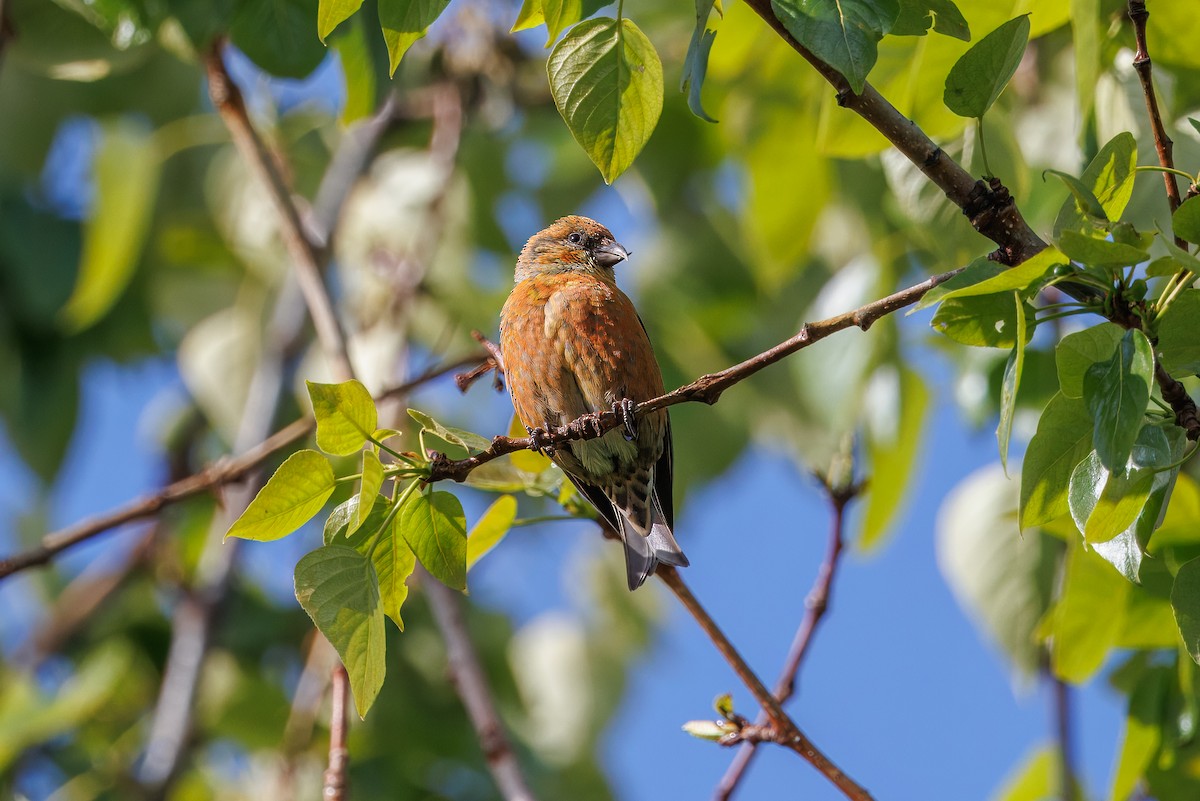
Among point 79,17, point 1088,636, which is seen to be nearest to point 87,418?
point 79,17

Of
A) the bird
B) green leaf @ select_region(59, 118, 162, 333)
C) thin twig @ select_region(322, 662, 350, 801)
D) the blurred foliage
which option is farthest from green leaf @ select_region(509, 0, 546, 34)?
green leaf @ select_region(59, 118, 162, 333)

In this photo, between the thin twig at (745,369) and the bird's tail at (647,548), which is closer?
the thin twig at (745,369)

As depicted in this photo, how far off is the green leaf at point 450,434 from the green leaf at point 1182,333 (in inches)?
44.9

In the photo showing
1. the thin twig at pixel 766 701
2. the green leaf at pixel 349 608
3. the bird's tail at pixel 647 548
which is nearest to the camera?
the green leaf at pixel 349 608

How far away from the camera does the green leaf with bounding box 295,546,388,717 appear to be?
2.03 m

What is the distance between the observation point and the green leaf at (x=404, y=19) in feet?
6.73

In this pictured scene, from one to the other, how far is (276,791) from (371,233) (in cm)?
258

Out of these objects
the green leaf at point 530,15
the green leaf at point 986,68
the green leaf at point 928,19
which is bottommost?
the green leaf at point 986,68

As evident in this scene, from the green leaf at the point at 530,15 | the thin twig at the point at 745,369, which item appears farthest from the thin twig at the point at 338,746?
the green leaf at the point at 530,15

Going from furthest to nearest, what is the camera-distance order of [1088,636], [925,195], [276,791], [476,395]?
[476,395], [276,791], [925,195], [1088,636]

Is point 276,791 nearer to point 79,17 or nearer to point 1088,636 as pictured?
point 79,17

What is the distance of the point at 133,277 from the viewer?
6.89m

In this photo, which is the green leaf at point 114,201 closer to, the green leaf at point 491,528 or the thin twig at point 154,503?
the thin twig at point 154,503

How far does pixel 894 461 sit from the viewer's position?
14.1ft
